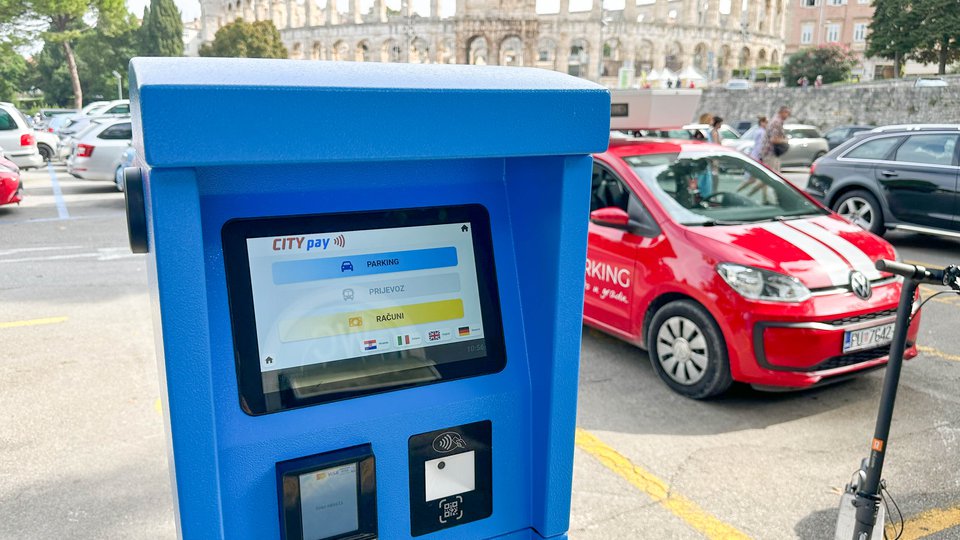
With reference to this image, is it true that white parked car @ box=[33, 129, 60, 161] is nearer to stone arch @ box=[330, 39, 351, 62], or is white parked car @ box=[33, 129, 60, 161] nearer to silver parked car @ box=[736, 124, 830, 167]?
silver parked car @ box=[736, 124, 830, 167]

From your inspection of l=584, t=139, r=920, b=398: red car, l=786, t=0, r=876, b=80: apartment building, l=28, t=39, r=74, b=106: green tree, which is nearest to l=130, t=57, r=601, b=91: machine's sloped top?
l=584, t=139, r=920, b=398: red car

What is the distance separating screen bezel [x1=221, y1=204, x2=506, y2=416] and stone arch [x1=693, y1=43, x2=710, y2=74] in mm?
78845

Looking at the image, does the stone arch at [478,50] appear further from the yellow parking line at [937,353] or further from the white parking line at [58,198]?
the yellow parking line at [937,353]

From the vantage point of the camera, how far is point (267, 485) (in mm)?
1357

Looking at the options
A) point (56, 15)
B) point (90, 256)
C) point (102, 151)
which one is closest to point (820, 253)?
point (90, 256)

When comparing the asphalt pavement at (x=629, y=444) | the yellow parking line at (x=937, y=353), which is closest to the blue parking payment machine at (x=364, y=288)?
the asphalt pavement at (x=629, y=444)

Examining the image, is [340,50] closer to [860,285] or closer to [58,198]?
[58,198]

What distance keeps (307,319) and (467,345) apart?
34 centimetres

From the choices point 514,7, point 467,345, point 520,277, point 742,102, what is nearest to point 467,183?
point 520,277

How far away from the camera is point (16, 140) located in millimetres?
15781

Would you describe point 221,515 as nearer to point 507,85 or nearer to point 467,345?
point 467,345

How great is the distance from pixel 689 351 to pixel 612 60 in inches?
2886

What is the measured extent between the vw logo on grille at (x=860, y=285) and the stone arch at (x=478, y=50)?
66.6 m

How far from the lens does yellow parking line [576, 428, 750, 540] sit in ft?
10.2
